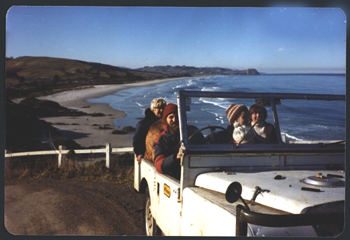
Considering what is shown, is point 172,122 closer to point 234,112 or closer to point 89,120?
point 234,112

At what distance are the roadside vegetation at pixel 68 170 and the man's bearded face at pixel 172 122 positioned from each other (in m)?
3.80

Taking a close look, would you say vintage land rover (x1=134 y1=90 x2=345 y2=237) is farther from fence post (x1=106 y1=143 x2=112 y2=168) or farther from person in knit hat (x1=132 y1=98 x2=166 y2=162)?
fence post (x1=106 y1=143 x2=112 y2=168)

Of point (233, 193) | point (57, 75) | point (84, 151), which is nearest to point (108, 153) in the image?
point (84, 151)

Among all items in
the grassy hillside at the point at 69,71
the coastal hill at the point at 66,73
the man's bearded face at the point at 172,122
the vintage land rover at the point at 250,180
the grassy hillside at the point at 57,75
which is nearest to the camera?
the vintage land rover at the point at 250,180

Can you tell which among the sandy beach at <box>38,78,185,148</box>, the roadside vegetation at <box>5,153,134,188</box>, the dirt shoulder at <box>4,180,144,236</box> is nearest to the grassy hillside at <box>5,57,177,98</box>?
the sandy beach at <box>38,78,185,148</box>

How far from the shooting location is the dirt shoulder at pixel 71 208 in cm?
484

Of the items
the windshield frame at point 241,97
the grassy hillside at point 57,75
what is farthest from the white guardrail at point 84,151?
the windshield frame at point 241,97

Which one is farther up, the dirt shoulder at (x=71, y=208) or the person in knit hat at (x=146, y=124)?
the person in knit hat at (x=146, y=124)

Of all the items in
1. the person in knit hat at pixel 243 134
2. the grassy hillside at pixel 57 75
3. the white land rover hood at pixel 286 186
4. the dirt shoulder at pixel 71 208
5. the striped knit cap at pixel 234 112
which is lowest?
the dirt shoulder at pixel 71 208

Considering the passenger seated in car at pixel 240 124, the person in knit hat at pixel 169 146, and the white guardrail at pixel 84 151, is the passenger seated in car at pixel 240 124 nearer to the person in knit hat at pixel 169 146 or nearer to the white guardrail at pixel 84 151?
the person in knit hat at pixel 169 146

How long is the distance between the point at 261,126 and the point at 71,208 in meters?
3.83

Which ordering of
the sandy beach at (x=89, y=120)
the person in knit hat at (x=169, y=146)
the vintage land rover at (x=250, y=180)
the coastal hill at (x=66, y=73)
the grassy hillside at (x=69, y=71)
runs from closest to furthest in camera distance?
1. the vintage land rover at (x=250, y=180)
2. the person in knit hat at (x=169, y=146)
3. the coastal hill at (x=66, y=73)
4. the grassy hillside at (x=69, y=71)
5. the sandy beach at (x=89, y=120)

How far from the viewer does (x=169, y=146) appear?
382 cm

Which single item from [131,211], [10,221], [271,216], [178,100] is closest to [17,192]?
[10,221]
